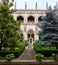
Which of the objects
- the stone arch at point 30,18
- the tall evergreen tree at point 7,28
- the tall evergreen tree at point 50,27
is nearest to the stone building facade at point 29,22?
the stone arch at point 30,18

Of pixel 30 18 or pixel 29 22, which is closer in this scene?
pixel 29 22

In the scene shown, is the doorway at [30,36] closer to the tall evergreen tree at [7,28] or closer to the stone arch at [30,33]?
the stone arch at [30,33]

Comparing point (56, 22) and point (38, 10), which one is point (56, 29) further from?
point (38, 10)

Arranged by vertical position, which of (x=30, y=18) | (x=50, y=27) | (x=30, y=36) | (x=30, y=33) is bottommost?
(x=30, y=36)

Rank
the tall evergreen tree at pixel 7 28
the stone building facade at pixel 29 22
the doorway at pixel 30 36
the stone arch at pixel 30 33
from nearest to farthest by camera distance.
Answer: the tall evergreen tree at pixel 7 28 < the doorway at pixel 30 36 < the stone building facade at pixel 29 22 < the stone arch at pixel 30 33

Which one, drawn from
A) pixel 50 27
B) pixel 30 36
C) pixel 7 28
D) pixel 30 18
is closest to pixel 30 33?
pixel 30 36

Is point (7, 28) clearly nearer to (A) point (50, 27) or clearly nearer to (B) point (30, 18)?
(A) point (50, 27)

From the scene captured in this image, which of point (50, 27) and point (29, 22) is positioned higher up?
point (50, 27)

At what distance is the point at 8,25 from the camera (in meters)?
22.5

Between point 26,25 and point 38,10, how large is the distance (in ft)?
14.6

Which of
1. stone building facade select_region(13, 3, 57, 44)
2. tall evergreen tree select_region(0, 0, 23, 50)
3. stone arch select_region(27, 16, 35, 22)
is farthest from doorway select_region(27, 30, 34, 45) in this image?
tall evergreen tree select_region(0, 0, 23, 50)

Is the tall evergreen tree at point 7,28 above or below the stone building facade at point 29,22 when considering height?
above

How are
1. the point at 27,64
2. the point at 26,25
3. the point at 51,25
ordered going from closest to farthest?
the point at 27,64
the point at 51,25
the point at 26,25

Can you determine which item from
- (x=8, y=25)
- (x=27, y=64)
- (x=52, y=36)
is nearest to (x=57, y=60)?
(x=27, y=64)
